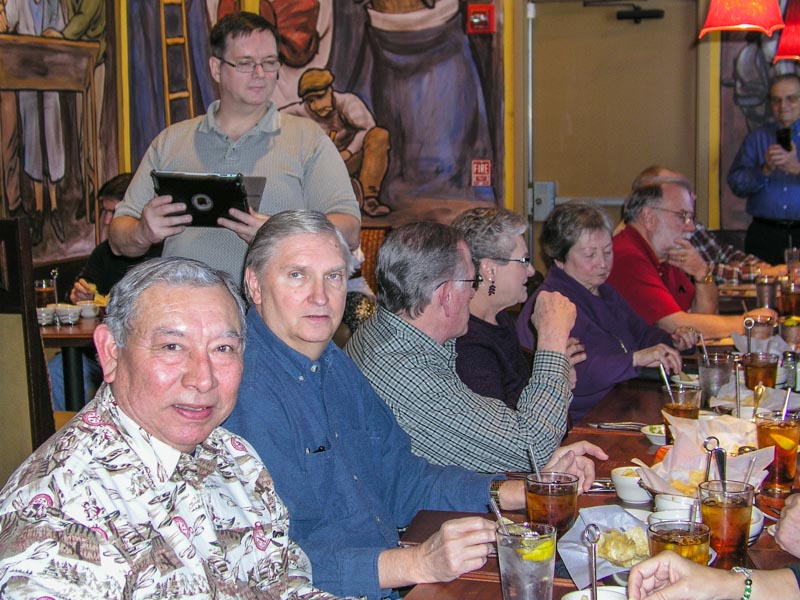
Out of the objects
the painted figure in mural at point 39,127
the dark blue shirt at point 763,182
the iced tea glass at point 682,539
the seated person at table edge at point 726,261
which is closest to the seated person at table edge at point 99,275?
the painted figure in mural at point 39,127

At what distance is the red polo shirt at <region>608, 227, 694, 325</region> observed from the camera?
4145 millimetres

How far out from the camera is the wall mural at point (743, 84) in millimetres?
6730

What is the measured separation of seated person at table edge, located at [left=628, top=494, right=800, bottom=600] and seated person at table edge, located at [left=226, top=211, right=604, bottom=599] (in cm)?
32

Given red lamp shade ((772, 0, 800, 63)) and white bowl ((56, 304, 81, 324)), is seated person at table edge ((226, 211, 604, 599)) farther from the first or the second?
red lamp shade ((772, 0, 800, 63))

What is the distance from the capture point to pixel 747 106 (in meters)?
6.79

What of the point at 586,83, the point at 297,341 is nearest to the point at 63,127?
the point at 586,83

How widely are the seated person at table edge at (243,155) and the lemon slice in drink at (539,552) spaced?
1.79 metres

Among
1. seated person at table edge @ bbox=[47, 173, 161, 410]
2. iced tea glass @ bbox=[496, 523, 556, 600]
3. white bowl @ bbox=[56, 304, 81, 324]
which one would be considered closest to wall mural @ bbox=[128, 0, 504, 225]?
seated person at table edge @ bbox=[47, 173, 161, 410]

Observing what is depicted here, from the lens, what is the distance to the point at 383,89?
7.24m

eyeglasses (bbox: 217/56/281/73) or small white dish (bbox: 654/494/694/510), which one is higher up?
eyeglasses (bbox: 217/56/281/73)

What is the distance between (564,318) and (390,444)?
2.71 feet

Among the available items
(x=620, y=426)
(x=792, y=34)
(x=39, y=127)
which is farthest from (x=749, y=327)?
(x=39, y=127)

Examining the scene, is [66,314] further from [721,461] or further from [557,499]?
[721,461]

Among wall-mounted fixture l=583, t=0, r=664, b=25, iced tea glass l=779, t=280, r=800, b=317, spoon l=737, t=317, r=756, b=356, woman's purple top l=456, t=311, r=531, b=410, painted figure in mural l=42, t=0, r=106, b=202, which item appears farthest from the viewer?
wall-mounted fixture l=583, t=0, r=664, b=25
